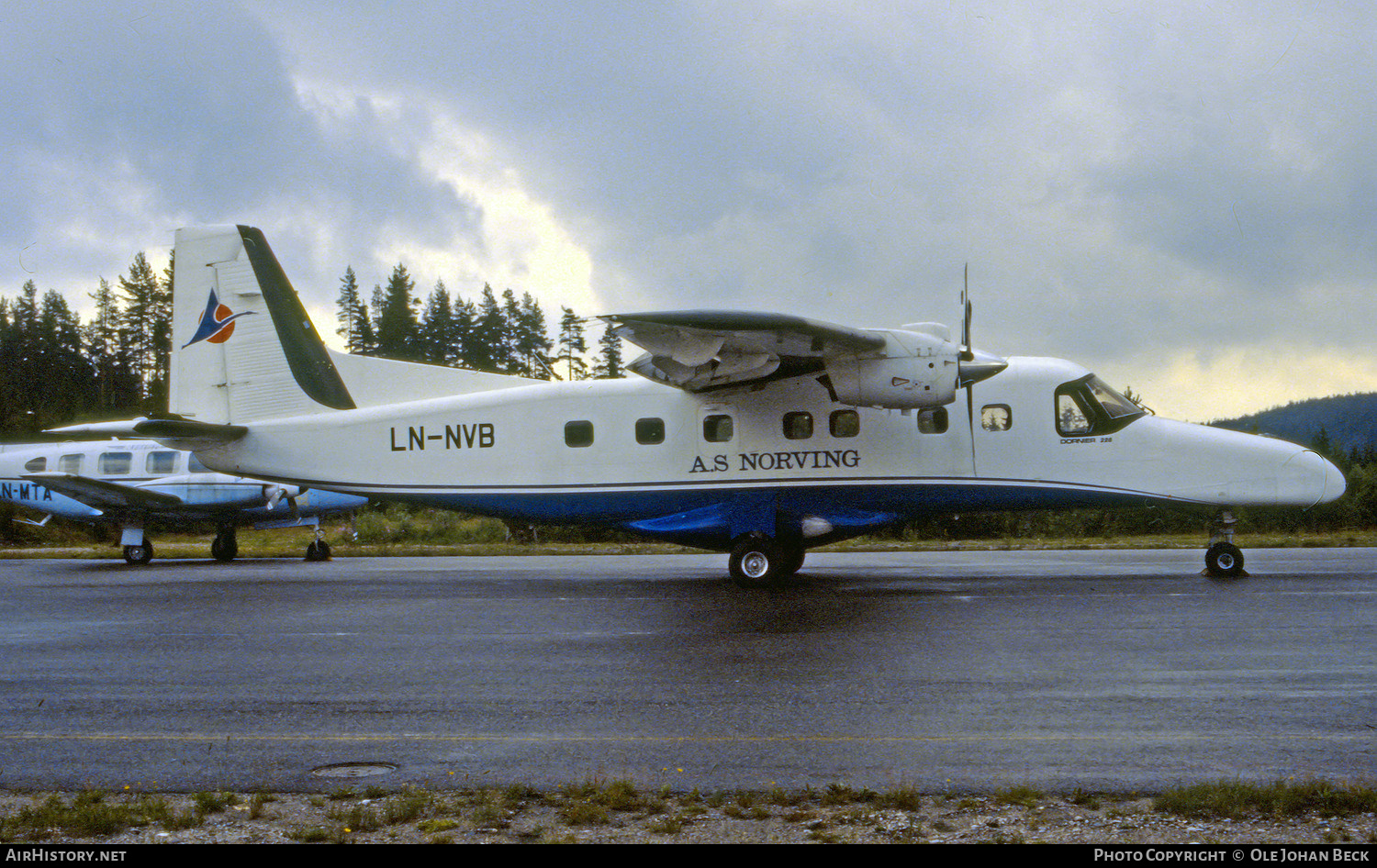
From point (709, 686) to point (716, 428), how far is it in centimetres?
727

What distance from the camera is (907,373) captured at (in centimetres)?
1239

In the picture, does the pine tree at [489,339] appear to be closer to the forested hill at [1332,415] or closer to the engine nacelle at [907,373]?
the engine nacelle at [907,373]

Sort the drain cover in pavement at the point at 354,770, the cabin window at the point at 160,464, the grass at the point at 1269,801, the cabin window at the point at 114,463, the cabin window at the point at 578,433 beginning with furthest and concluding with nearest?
the cabin window at the point at 114,463 → the cabin window at the point at 160,464 → the cabin window at the point at 578,433 → the drain cover in pavement at the point at 354,770 → the grass at the point at 1269,801

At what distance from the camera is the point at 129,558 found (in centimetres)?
2136

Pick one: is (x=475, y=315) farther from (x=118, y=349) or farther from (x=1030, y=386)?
(x=1030, y=386)

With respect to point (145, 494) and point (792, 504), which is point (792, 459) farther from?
point (145, 494)

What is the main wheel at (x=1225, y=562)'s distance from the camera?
13.0 m

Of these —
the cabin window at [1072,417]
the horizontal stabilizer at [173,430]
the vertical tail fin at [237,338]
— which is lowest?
the cabin window at [1072,417]

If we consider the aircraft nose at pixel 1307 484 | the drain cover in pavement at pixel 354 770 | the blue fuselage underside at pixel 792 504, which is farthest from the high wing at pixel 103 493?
the aircraft nose at pixel 1307 484

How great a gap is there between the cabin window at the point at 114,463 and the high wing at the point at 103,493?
1970mm

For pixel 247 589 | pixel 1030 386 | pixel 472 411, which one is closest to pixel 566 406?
pixel 472 411

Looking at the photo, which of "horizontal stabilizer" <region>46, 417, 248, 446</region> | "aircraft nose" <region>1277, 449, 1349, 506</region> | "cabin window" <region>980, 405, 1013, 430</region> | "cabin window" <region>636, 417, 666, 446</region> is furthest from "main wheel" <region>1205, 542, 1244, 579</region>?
"horizontal stabilizer" <region>46, 417, 248, 446</region>

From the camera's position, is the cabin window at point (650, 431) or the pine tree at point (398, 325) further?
the pine tree at point (398, 325)

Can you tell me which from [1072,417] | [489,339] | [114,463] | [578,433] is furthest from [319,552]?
[489,339]
